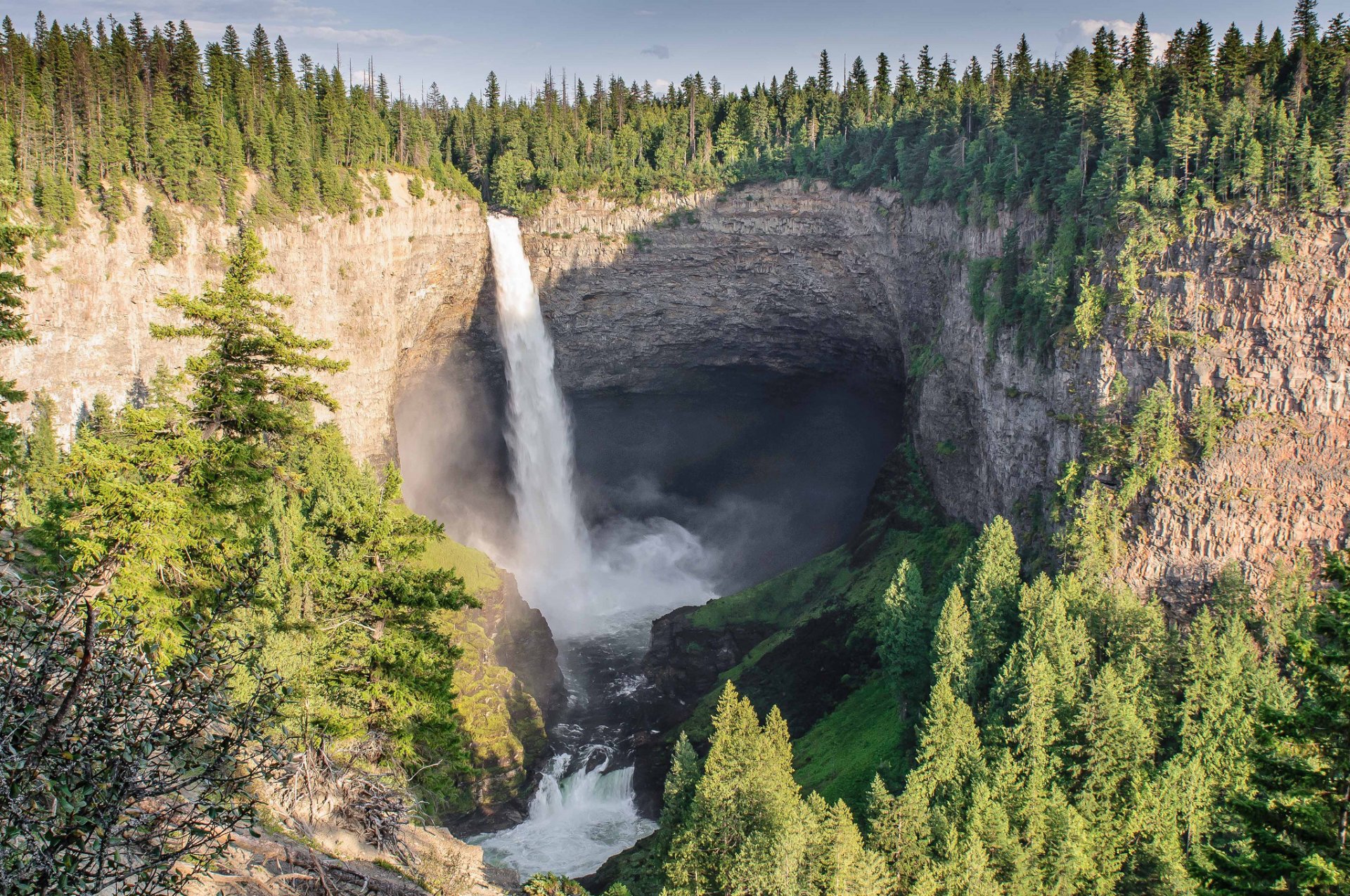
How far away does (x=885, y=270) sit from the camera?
237 feet

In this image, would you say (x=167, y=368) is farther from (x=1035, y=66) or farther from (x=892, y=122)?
(x=1035, y=66)

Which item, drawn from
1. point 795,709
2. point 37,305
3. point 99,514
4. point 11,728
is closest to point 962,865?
point 795,709

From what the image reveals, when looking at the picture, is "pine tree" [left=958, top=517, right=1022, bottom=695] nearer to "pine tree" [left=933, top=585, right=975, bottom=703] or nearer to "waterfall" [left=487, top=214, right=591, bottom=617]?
"pine tree" [left=933, top=585, right=975, bottom=703]

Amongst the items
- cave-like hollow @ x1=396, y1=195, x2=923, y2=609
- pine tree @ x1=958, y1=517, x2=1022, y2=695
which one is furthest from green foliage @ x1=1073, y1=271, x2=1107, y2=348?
cave-like hollow @ x1=396, y1=195, x2=923, y2=609

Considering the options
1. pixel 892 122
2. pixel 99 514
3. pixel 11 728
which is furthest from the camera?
pixel 892 122

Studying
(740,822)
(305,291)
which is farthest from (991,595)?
(305,291)

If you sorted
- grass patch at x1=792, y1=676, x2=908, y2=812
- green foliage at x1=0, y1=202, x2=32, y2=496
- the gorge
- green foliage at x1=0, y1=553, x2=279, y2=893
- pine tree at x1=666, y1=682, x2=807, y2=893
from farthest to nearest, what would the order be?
the gorge, grass patch at x1=792, y1=676, x2=908, y2=812, pine tree at x1=666, y1=682, x2=807, y2=893, green foliage at x1=0, y1=202, x2=32, y2=496, green foliage at x1=0, y1=553, x2=279, y2=893

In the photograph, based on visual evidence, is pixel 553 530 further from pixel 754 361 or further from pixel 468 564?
pixel 754 361

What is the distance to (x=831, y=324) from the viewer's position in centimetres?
7919

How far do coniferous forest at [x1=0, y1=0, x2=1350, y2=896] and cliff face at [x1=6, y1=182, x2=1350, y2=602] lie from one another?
1.42m

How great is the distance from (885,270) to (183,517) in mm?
57603

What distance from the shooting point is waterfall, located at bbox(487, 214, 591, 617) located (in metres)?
76.2

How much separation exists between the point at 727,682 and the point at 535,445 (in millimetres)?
35113

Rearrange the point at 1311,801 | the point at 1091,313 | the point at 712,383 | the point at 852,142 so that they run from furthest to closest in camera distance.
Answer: the point at 712,383
the point at 852,142
the point at 1091,313
the point at 1311,801
